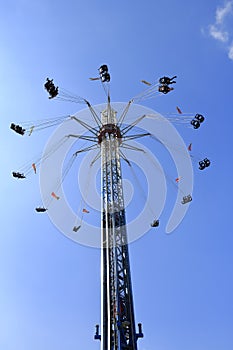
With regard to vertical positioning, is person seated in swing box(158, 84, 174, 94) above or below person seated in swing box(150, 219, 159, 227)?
above

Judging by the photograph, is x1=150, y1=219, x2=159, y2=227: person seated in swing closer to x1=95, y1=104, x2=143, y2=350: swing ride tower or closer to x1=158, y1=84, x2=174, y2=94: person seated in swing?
x1=95, y1=104, x2=143, y2=350: swing ride tower

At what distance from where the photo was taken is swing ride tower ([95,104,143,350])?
2292cm

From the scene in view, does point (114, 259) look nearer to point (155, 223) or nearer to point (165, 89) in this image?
point (155, 223)

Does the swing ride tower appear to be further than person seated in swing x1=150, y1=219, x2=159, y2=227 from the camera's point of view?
No

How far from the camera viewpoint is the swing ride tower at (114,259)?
75.2ft

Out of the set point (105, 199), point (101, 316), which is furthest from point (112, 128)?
point (101, 316)

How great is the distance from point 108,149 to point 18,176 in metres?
7.61

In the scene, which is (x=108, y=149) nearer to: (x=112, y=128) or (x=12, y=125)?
(x=112, y=128)

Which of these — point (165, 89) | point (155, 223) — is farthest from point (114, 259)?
point (165, 89)

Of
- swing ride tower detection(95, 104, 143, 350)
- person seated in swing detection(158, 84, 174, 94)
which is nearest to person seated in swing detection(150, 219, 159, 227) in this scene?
swing ride tower detection(95, 104, 143, 350)

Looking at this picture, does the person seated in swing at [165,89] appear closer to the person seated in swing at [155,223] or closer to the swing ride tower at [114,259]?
the swing ride tower at [114,259]

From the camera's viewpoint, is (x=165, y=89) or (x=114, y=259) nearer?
(x=114, y=259)

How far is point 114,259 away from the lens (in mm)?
25328

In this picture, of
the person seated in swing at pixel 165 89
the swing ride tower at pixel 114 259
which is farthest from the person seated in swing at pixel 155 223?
the person seated in swing at pixel 165 89
